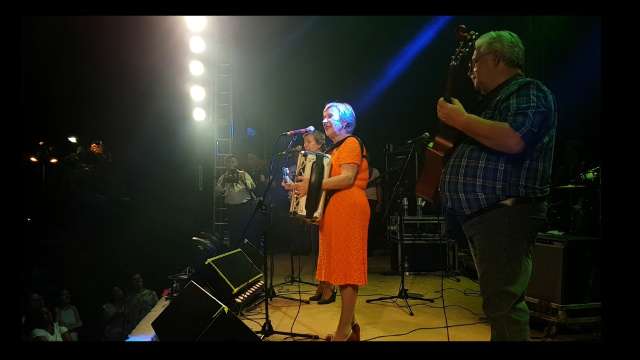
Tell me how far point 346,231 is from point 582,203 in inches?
102

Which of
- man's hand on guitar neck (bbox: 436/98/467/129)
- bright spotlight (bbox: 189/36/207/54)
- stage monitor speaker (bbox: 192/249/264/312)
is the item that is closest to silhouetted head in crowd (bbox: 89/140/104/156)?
bright spotlight (bbox: 189/36/207/54)

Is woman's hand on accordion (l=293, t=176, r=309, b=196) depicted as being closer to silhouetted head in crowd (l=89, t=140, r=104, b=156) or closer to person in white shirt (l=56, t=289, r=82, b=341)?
person in white shirt (l=56, t=289, r=82, b=341)

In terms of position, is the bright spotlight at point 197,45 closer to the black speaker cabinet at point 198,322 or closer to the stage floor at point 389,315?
the stage floor at point 389,315

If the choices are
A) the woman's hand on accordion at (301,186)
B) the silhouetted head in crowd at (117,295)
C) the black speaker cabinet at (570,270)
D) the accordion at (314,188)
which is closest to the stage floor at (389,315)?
the black speaker cabinet at (570,270)

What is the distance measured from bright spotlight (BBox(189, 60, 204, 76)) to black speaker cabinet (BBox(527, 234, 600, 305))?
19.8 ft

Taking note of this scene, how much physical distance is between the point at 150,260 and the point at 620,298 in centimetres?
777

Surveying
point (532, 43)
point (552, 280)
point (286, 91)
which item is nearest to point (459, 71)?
point (552, 280)

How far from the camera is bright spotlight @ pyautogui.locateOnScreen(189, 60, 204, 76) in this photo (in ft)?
22.8

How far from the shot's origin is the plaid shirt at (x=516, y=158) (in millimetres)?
1715

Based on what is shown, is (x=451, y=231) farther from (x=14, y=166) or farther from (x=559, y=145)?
(x=559, y=145)

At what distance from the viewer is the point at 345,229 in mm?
2734

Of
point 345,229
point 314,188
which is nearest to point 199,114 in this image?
point 314,188

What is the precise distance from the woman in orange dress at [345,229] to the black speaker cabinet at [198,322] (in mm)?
669

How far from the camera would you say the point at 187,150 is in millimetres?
8008
